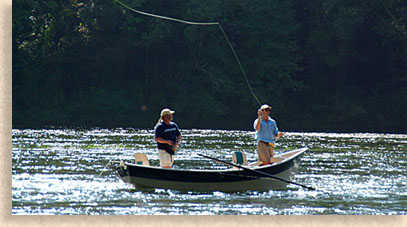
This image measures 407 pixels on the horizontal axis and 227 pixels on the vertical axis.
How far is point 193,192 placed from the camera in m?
14.2

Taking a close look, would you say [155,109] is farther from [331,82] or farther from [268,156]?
[268,156]

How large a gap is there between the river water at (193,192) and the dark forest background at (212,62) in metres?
19.5

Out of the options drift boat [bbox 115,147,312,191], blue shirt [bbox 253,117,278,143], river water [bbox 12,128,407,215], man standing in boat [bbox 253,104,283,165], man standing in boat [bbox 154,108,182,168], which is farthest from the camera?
blue shirt [bbox 253,117,278,143]

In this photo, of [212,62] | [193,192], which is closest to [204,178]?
[193,192]

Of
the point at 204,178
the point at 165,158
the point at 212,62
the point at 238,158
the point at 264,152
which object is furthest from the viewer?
the point at 212,62

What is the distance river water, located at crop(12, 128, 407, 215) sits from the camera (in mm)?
12250

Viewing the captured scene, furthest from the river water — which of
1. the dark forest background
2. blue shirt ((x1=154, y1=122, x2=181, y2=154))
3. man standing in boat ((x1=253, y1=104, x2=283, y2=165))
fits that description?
the dark forest background

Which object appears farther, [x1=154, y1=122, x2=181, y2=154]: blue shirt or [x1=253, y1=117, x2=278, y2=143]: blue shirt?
[x1=253, y1=117, x2=278, y2=143]: blue shirt

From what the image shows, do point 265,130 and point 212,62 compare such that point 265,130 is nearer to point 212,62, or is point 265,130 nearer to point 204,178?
point 204,178

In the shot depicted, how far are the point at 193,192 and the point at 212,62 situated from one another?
3573cm

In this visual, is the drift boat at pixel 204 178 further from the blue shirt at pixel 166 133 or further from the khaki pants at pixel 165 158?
the blue shirt at pixel 166 133

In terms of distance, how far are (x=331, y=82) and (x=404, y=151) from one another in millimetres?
24407

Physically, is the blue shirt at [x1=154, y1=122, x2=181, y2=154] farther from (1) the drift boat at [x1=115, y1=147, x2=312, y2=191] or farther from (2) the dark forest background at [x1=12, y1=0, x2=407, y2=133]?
(2) the dark forest background at [x1=12, y1=0, x2=407, y2=133]

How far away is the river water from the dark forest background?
19.5m
